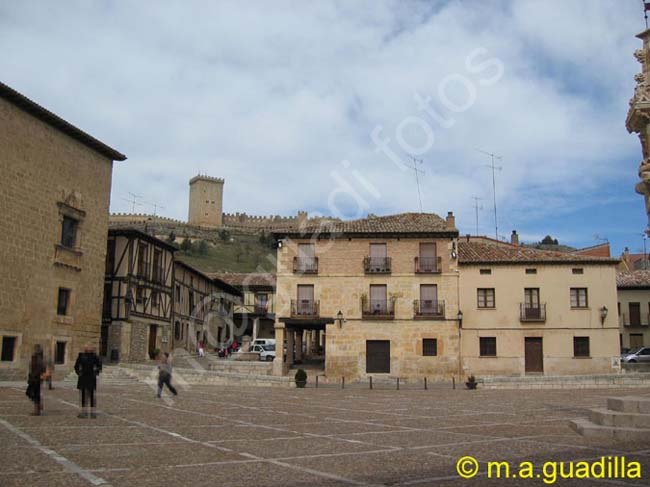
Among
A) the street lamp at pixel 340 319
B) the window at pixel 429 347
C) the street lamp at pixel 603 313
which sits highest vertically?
the street lamp at pixel 603 313

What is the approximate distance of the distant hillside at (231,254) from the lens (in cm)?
9038

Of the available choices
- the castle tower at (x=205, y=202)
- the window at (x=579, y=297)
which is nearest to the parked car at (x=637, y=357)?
the window at (x=579, y=297)

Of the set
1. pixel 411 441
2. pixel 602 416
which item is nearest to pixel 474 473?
pixel 411 441

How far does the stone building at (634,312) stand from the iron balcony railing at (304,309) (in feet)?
72.2

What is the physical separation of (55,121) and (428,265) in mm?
18737

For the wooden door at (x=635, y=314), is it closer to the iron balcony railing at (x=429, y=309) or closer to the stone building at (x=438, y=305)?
the stone building at (x=438, y=305)

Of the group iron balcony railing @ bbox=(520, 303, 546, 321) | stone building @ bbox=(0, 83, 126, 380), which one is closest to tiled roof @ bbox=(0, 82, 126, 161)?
stone building @ bbox=(0, 83, 126, 380)

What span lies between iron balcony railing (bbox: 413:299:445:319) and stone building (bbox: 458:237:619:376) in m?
1.29

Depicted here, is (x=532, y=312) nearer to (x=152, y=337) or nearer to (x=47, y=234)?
(x=152, y=337)

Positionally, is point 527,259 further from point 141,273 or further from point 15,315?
point 15,315

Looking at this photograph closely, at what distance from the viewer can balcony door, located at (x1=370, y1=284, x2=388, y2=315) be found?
3309 centimetres

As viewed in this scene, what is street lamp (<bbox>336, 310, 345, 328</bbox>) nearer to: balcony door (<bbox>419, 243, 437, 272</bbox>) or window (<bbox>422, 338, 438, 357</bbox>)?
window (<bbox>422, 338, 438, 357</bbox>)

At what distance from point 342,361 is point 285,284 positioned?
16.2ft

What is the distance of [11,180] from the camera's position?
23781 mm
